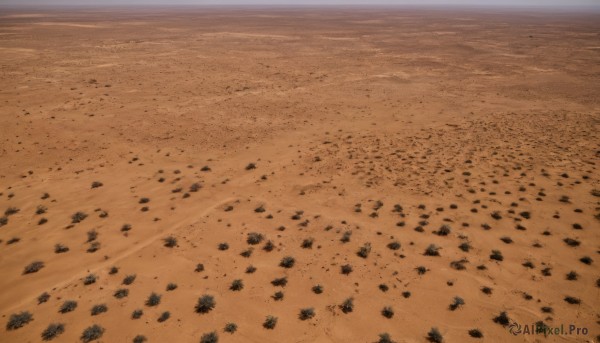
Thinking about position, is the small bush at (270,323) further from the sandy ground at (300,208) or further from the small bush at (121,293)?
the small bush at (121,293)

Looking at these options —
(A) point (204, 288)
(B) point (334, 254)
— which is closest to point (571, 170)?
(B) point (334, 254)

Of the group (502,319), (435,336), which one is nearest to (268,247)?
(435,336)

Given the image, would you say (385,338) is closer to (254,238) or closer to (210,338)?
(210,338)

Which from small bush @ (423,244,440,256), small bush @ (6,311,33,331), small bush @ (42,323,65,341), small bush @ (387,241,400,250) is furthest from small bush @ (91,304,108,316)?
small bush @ (423,244,440,256)

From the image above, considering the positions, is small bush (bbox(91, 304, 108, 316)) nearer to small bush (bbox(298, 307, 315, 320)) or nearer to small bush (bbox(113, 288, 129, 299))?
small bush (bbox(113, 288, 129, 299))

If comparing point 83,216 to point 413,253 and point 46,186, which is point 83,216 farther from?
point 413,253

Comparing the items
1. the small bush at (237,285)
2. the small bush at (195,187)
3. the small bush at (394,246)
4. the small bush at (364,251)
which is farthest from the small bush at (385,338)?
the small bush at (195,187)

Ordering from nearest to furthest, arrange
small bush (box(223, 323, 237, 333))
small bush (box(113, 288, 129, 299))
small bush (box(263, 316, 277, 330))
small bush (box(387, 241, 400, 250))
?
small bush (box(223, 323, 237, 333))
small bush (box(263, 316, 277, 330))
small bush (box(113, 288, 129, 299))
small bush (box(387, 241, 400, 250))
